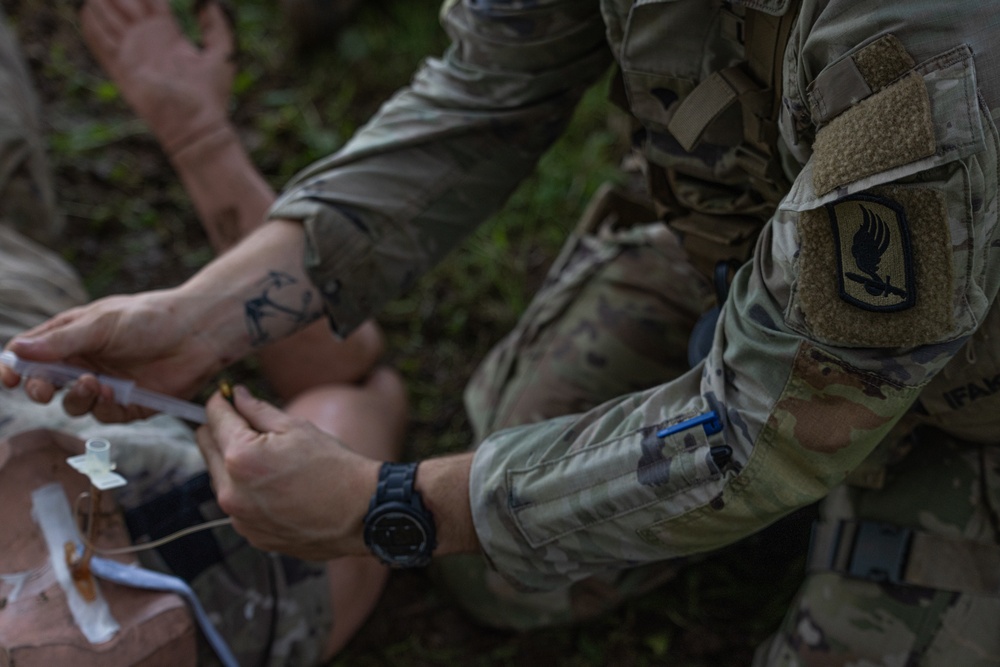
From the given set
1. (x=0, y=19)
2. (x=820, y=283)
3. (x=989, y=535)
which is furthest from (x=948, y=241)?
(x=0, y=19)

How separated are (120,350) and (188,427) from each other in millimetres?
498

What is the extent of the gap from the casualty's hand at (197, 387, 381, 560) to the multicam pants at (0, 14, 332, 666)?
0.70ft

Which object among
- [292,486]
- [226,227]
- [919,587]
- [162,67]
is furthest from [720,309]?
[162,67]

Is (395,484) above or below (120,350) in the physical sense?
below

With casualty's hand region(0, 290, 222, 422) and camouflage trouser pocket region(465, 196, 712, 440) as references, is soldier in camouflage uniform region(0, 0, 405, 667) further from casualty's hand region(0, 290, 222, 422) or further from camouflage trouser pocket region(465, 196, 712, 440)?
camouflage trouser pocket region(465, 196, 712, 440)

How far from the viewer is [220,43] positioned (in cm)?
254

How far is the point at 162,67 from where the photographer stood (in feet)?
7.94

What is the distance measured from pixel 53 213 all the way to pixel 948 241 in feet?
6.86

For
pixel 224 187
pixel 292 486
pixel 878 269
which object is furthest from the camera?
pixel 224 187

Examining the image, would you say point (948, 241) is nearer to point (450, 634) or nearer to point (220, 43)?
point (450, 634)

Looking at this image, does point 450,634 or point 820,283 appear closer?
point 820,283

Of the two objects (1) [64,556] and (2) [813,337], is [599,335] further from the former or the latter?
(1) [64,556]

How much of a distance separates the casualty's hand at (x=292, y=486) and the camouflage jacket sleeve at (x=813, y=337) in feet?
0.65

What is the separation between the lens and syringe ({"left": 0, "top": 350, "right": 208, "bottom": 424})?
158cm
